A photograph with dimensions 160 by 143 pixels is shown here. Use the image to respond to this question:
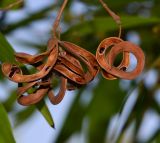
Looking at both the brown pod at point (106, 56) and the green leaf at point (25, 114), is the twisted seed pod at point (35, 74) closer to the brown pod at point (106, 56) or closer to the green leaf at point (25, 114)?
the brown pod at point (106, 56)

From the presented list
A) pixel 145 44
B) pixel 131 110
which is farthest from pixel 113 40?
pixel 145 44

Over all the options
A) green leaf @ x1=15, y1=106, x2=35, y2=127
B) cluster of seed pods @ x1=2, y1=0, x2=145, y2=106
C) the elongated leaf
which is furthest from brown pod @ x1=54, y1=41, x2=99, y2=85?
green leaf @ x1=15, y1=106, x2=35, y2=127

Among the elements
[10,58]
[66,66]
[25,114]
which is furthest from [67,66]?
[25,114]

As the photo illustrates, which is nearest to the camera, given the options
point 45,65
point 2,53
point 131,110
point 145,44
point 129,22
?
point 45,65

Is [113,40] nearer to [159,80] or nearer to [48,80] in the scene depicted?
[48,80]

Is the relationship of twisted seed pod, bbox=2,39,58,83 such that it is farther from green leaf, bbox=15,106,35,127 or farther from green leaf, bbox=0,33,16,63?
green leaf, bbox=15,106,35,127

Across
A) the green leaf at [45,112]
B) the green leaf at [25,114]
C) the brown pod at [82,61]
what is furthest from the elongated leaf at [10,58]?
the green leaf at [25,114]
